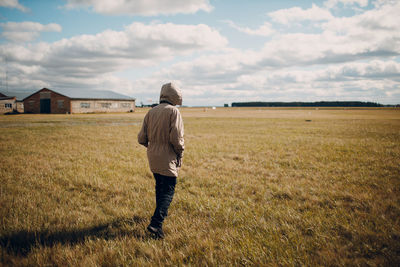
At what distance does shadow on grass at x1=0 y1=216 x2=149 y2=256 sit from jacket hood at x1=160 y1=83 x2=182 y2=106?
90.5 inches

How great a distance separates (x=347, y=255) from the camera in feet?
9.55

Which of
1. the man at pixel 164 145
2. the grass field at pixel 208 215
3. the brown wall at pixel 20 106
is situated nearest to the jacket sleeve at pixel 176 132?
the man at pixel 164 145

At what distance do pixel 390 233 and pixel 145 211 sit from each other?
4319mm

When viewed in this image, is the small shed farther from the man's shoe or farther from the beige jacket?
the man's shoe

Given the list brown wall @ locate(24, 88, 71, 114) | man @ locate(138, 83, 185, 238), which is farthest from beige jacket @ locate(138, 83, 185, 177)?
brown wall @ locate(24, 88, 71, 114)

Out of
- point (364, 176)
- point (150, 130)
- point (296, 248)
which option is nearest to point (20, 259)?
point (150, 130)

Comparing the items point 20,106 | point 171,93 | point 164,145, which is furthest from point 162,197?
point 20,106

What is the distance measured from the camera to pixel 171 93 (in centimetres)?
335

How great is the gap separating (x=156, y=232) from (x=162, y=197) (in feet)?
1.85

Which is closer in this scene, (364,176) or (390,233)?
(390,233)

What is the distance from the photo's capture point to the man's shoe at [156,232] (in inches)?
130

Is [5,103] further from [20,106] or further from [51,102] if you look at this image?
[51,102]

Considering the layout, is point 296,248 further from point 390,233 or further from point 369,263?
point 390,233

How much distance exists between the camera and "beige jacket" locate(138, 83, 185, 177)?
10.7 ft
